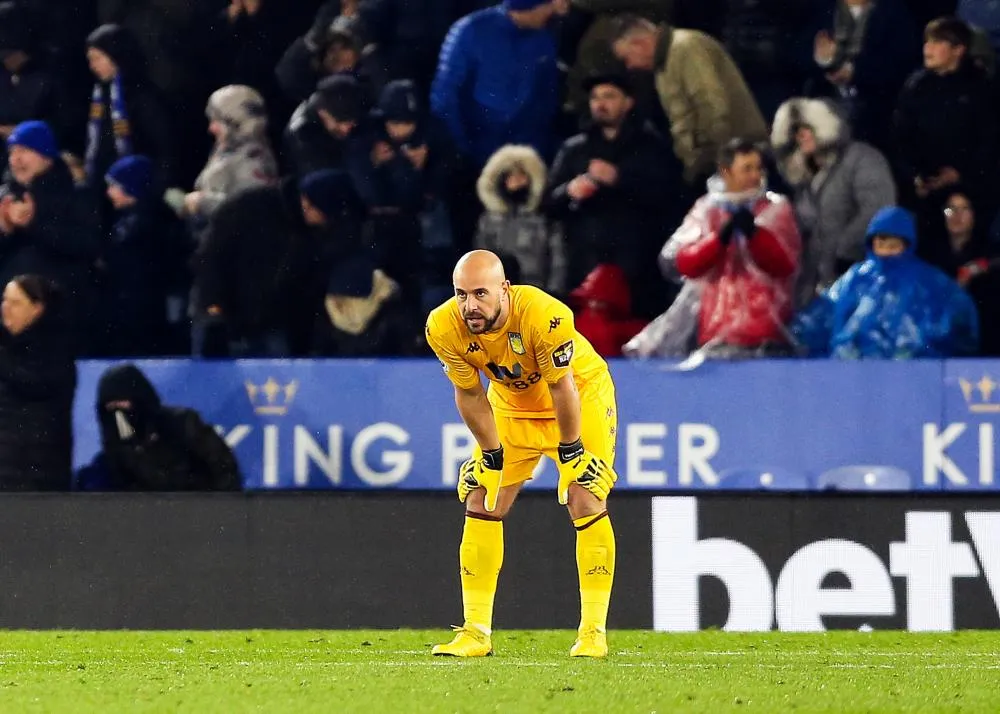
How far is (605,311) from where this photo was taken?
990 cm

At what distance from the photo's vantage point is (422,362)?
9.56 meters

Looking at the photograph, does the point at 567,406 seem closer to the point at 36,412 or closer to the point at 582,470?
the point at 582,470

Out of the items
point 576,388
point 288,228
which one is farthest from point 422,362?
point 576,388

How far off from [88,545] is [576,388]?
326cm

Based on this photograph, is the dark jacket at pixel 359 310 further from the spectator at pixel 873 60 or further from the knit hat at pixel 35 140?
the spectator at pixel 873 60

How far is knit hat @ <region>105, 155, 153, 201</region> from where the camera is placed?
34.8ft

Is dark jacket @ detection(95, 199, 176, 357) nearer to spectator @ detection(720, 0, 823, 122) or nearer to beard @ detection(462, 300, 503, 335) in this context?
spectator @ detection(720, 0, 823, 122)

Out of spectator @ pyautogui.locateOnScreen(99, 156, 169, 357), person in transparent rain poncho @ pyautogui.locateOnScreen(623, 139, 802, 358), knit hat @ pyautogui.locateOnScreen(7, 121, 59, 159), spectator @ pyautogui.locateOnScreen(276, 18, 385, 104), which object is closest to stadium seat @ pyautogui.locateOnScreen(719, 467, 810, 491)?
person in transparent rain poncho @ pyautogui.locateOnScreen(623, 139, 802, 358)

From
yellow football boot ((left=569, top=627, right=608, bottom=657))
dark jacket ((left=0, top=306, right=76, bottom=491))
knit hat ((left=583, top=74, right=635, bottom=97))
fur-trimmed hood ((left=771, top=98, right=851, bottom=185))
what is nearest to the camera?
yellow football boot ((left=569, top=627, right=608, bottom=657))

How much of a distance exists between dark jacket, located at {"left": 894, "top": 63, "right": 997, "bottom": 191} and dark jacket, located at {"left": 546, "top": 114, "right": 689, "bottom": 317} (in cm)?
126

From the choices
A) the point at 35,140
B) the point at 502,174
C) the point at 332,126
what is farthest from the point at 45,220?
the point at 502,174

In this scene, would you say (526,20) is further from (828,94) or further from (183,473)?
(183,473)

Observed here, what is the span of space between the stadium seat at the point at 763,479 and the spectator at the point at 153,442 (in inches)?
95.9

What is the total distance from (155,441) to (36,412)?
63cm
